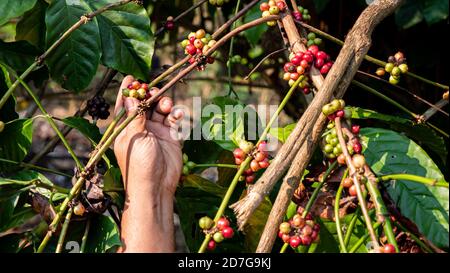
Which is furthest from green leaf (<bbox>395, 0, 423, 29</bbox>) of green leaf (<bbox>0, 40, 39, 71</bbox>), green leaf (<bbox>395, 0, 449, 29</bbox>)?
green leaf (<bbox>0, 40, 39, 71</bbox>)

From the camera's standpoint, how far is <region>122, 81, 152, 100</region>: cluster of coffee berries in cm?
133

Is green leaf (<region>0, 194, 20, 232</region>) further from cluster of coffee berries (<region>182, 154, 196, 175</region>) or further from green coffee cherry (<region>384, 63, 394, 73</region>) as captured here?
green coffee cherry (<region>384, 63, 394, 73</region>)

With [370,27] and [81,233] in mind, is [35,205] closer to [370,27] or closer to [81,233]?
[81,233]

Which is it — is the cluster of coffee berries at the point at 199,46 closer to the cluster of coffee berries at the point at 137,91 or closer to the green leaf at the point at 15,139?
the cluster of coffee berries at the point at 137,91

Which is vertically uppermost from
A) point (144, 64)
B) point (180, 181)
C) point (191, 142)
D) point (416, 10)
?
point (416, 10)

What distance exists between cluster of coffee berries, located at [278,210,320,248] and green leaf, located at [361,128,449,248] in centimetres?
21

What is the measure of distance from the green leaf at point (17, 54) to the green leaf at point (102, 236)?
440mm

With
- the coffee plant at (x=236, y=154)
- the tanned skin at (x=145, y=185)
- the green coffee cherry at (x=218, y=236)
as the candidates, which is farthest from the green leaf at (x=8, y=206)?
the green coffee cherry at (x=218, y=236)

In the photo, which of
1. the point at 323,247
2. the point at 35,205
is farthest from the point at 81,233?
the point at 323,247

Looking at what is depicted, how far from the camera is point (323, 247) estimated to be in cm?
145

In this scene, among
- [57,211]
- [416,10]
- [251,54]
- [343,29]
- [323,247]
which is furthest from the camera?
[251,54]

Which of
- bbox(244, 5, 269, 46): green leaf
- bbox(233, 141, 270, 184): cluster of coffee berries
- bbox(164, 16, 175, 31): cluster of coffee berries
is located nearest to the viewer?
bbox(233, 141, 270, 184): cluster of coffee berries

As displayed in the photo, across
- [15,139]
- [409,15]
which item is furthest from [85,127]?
[409,15]

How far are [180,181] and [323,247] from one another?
1.12ft
